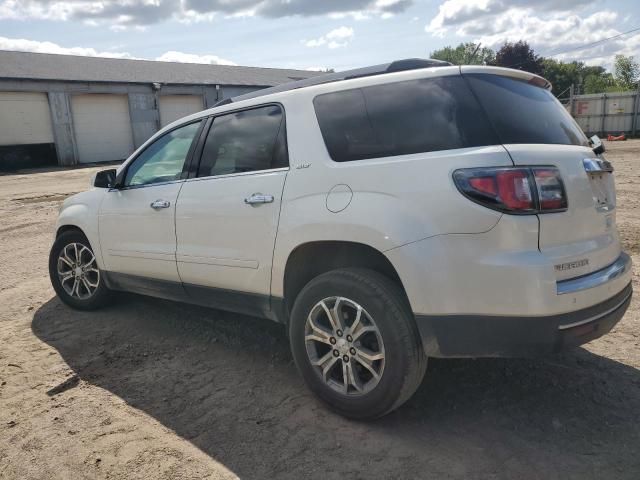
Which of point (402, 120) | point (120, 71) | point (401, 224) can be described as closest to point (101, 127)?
point (120, 71)

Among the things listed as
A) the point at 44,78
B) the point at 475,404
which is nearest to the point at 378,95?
the point at 475,404

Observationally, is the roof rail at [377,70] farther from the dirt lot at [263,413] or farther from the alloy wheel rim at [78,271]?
the alloy wheel rim at [78,271]

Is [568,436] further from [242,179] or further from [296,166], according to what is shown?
[242,179]

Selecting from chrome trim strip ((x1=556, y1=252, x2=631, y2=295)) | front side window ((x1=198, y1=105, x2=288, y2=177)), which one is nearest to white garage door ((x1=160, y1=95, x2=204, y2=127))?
front side window ((x1=198, y1=105, x2=288, y2=177))

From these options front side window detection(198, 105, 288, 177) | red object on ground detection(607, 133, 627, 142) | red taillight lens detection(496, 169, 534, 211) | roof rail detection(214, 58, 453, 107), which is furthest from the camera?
red object on ground detection(607, 133, 627, 142)

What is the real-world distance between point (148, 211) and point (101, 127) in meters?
26.9

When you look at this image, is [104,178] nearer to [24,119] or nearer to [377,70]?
[377,70]

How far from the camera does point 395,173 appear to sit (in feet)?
9.22

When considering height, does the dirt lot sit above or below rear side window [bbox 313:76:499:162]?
below

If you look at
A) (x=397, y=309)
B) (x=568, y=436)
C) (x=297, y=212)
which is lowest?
(x=568, y=436)

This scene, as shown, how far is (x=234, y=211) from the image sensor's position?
140 inches

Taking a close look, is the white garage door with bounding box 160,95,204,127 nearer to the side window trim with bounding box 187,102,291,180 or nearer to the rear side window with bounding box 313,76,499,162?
the side window trim with bounding box 187,102,291,180

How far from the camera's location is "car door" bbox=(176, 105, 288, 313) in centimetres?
343

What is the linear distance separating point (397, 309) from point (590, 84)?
8359cm
